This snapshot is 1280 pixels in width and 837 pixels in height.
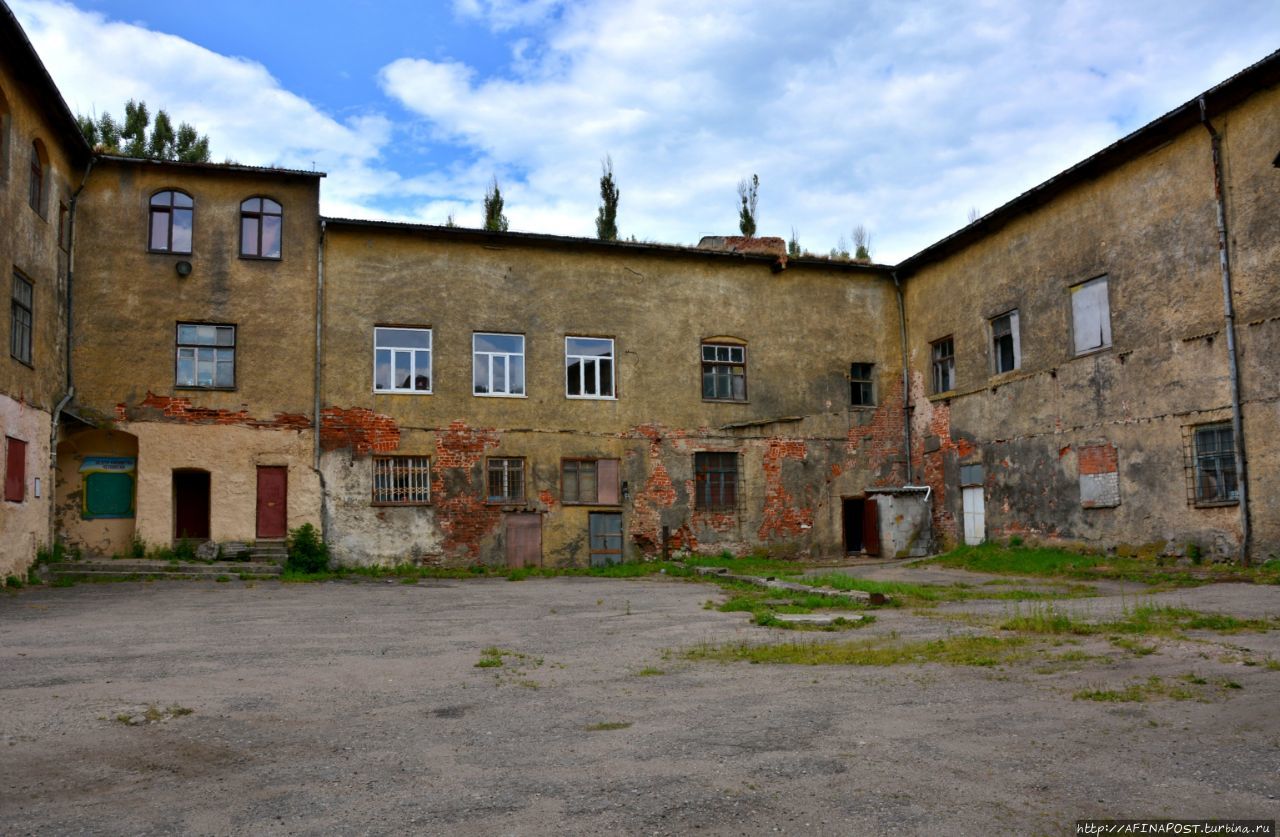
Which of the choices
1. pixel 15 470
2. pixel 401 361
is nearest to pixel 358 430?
pixel 401 361

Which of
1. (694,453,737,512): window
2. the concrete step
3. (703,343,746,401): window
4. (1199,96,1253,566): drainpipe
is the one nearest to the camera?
(1199,96,1253,566): drainpipe

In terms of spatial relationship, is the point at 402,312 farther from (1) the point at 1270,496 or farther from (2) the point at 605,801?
(2) the point at 605,801

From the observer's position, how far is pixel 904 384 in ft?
82.5

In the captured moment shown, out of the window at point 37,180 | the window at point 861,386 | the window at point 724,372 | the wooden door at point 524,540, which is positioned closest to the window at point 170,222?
the window at point 37,180

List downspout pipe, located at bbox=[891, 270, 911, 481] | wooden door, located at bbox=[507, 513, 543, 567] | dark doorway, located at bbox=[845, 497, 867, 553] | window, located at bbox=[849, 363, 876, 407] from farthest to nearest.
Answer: window, located at bbox=[849, 363, 876, 407], downspout pipe, located at bbox=[891, 270, 911, 481], dark doorway, located at bbox=[845, 497, 867, 553], wooden door, located at bbox=[507, 513, 543, 567]

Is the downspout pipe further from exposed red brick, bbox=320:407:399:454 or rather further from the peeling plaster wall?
the peeling plaster wall

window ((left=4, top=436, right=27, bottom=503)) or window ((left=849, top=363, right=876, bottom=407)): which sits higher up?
window ((left=849, top=363, right=876, bottom=407))

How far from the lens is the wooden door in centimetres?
2169

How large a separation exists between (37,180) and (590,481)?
12.5 metres

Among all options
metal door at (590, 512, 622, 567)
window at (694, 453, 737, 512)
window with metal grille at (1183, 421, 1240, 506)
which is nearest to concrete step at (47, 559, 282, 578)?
metal door at (590, 512, 622, 567)

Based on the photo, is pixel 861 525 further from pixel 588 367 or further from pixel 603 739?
pixel 603 739

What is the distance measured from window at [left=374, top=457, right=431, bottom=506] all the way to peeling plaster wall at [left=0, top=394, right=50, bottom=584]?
619cm

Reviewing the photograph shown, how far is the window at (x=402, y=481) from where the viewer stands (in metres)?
21.2

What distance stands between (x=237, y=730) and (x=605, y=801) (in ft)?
8.70
